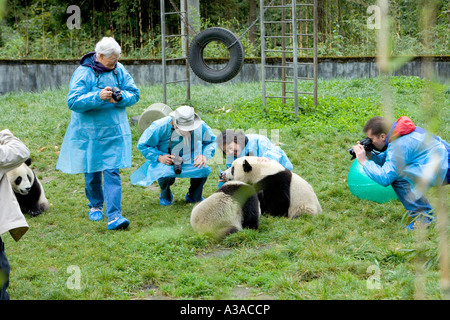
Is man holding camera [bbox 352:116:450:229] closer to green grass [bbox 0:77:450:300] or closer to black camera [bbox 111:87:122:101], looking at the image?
green grass [bbox 0:77:450:300]

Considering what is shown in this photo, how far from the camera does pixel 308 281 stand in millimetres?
3404

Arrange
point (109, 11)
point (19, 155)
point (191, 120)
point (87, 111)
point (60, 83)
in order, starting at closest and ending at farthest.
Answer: point (19, 155)
point (87, 111)
point (191, 120)
point (60, 83)
point (109, 11)

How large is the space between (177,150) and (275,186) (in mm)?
1255

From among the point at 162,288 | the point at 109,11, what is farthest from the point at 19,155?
the point at 109,11

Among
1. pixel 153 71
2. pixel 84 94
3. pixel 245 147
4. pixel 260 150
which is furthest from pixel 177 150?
pixel 153 71

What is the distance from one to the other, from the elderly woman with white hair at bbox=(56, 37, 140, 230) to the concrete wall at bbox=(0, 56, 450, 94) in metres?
7.61

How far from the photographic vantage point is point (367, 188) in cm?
526

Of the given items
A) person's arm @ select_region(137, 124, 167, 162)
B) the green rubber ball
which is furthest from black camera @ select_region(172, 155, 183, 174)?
the green rubber ball

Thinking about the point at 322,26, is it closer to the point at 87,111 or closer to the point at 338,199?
the point at 338,199

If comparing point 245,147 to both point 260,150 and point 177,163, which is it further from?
point 177,163

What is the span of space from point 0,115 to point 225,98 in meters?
4.23

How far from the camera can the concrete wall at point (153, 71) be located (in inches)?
466

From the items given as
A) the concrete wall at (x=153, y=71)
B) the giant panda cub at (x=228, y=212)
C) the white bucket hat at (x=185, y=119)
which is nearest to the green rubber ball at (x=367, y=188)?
the giant panda cub at (x=228, y=212)

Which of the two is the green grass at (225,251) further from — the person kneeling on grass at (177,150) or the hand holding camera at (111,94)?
the hand holding camera at (111,94)
